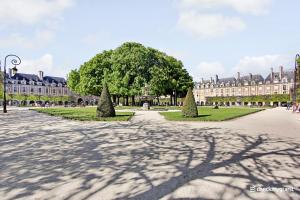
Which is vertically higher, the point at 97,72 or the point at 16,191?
the point at 97,72

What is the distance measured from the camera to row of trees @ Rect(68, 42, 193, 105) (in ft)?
164

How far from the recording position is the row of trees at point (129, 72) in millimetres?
50062

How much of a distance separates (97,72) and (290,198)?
178ft

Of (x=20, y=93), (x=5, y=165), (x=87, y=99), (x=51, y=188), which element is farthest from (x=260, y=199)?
(x=87, y=99)

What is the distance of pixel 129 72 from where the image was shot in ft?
164

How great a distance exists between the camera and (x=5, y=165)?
7133 millimetres

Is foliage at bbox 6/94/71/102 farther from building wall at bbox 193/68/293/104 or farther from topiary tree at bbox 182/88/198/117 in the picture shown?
topiary tree at bbox 182/88/198/117

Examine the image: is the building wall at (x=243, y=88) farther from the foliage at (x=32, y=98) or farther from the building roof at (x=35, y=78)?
the building roof at (x=35, y=78)

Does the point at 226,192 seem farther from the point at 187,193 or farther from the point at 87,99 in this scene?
the point at 87,99

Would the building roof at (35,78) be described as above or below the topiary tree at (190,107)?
above

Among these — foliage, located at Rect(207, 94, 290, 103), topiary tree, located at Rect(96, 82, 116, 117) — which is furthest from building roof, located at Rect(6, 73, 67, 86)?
topiary tree, located at Rect(96, 82, 116, 117)

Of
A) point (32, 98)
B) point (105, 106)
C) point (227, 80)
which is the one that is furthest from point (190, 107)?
point (227, 80)

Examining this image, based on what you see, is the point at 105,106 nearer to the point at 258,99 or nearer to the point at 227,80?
the point at 258,99

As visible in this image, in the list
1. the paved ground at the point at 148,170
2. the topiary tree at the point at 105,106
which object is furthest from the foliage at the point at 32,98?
the paved ground at the point at 148,170
